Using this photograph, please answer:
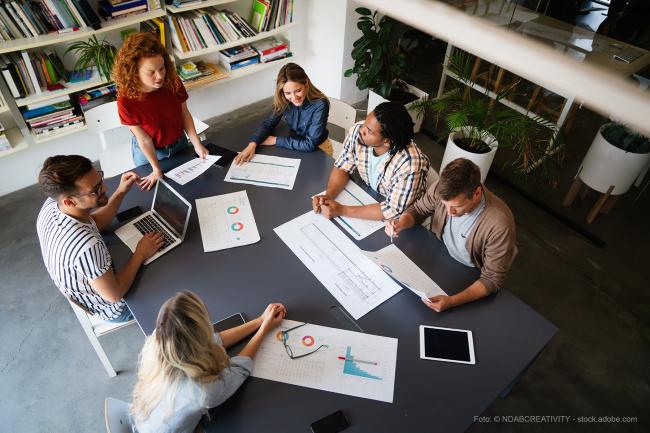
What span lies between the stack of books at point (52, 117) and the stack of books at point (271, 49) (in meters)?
1.67

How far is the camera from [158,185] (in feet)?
7.18

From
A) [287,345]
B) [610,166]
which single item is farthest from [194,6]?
[610,166]

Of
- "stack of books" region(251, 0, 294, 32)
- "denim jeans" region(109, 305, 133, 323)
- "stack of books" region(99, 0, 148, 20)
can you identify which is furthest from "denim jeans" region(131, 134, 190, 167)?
"stack of books" region(251, 0, 294, 32)

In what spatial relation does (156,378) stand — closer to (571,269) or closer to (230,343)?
(230,343)

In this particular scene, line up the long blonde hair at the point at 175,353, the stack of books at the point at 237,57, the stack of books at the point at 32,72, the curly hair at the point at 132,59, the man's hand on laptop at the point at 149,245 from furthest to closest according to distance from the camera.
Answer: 1. the stack of books at the point at 237,57
2. the stack of books at the point at 32,72
3. the curly hair at the point at 132,59
4. the man's hand on laptop at the point at 149,245
5. the long blonde hair at the point at 175,353

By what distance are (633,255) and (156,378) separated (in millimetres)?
3301

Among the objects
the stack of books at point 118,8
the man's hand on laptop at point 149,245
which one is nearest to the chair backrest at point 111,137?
the stack of books at point 118,8

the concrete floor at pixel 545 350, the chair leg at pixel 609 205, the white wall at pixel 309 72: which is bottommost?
the concrete floor at pixel 545 350

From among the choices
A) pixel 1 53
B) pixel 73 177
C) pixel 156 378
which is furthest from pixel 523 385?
pixel 1 53

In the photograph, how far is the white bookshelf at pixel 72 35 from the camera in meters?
2.81

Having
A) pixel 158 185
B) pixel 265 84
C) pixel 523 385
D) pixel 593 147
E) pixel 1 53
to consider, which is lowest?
pixel 523 385

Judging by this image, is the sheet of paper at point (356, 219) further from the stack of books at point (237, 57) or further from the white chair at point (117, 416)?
the stack of books at point (237, 57)

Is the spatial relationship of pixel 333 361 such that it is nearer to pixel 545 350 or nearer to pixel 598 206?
pixel 545 350

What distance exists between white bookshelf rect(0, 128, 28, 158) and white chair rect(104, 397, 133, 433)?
2442 millimetres
